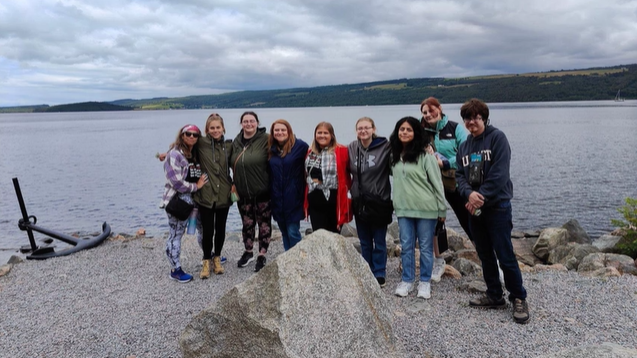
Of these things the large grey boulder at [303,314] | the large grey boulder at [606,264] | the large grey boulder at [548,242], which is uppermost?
the large grey boulder at [303,314]

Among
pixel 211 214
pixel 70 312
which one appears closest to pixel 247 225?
pixel 211 214

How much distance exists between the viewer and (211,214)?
7.44m

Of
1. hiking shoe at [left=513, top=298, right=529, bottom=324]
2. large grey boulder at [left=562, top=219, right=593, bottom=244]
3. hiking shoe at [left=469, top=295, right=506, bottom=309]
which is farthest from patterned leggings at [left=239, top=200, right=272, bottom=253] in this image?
large grey boulder at [left=562, top=219, right=593, bottom=244]

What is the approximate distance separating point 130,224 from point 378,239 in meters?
15.4

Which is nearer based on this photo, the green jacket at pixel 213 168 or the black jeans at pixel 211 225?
the green jacket at pixel 213 168

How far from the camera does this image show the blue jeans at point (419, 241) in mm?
6199

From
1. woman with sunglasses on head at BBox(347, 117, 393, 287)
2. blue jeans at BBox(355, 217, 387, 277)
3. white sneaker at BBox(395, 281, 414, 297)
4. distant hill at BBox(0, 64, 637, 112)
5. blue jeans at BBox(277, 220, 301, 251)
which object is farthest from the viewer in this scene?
distant hill at BBox(0, 64, 637, 112)

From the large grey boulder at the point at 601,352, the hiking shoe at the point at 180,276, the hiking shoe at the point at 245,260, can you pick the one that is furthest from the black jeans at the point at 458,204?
the hiking shoe at the point at 180,276

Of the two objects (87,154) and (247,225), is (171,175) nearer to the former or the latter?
(247,225)

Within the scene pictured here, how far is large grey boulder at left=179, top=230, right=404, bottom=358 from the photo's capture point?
154 inches

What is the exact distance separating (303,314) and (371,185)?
279cm

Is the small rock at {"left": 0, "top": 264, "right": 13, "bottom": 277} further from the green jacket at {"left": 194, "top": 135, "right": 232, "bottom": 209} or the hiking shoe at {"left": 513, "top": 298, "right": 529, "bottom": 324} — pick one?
the hiking shoe at {"left": 513, "top": 298, "right": 529, "bottom": 324}

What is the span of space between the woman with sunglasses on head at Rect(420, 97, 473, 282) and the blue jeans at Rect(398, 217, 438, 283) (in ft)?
2.02

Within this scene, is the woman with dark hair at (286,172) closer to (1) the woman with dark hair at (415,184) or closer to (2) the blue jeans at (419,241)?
(1) the woman with dark hair at (415,184)
